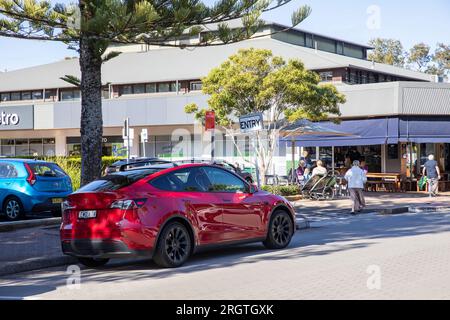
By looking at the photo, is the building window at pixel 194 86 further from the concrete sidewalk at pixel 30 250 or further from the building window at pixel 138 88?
the concrete sidewalk at pixel 30 250

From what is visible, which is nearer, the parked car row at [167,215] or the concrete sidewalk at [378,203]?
the parked car row at [167,215]

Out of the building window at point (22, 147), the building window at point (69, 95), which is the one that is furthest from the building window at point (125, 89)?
the building window at point (22, 147)

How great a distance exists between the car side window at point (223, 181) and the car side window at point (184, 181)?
113mm

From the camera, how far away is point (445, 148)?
33062mm

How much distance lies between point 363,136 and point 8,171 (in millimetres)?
17223

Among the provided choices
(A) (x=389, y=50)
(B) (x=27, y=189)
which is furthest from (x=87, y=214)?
(A) (x=389, y=50)

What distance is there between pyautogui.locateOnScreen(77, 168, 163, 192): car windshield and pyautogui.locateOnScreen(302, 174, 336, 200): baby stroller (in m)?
13.4

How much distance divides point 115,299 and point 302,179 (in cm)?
1823

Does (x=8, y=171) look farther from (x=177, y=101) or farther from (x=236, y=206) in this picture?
(x=177, y=101)

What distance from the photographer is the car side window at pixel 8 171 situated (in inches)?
647

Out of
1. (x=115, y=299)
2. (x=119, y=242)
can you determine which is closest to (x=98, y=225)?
(x=119, y=242)

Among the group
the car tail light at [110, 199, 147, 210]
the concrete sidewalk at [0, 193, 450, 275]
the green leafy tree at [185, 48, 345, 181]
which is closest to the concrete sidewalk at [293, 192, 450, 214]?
the concrete sidewalk at [0, 193, 450, 275]

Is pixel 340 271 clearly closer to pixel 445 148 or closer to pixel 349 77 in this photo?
pixel 445 148

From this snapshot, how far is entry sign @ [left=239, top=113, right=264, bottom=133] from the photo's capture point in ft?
56.4
